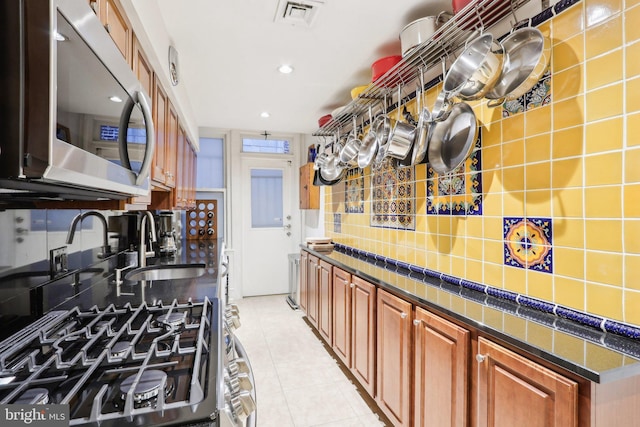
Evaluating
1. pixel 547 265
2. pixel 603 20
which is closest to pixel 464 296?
pixel 547 265

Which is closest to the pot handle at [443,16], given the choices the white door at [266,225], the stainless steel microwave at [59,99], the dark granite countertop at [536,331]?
the dark granite countertop at [536,331]

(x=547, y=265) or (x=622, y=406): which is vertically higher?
(x=547, y=265)

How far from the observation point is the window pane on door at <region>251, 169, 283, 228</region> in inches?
181

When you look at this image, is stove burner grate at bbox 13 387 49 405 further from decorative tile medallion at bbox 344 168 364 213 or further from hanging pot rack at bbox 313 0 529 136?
decorative tile medallion at bbox 344 168 364 213

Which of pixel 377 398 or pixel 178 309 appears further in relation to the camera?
pixel 377 398

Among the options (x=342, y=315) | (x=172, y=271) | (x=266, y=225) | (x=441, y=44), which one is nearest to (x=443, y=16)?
(x=441, y=44)

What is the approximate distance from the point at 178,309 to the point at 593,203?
1599mm

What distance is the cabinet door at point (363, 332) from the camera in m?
1.97

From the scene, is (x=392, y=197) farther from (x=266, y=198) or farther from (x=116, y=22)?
(x=266, y=198)

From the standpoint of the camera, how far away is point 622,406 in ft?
2.84

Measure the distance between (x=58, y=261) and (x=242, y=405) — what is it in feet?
3.31

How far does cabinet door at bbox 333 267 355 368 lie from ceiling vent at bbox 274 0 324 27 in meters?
1.66

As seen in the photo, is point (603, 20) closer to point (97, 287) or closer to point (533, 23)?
point (533, 23)

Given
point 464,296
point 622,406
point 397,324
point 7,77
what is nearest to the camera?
point 7,77
